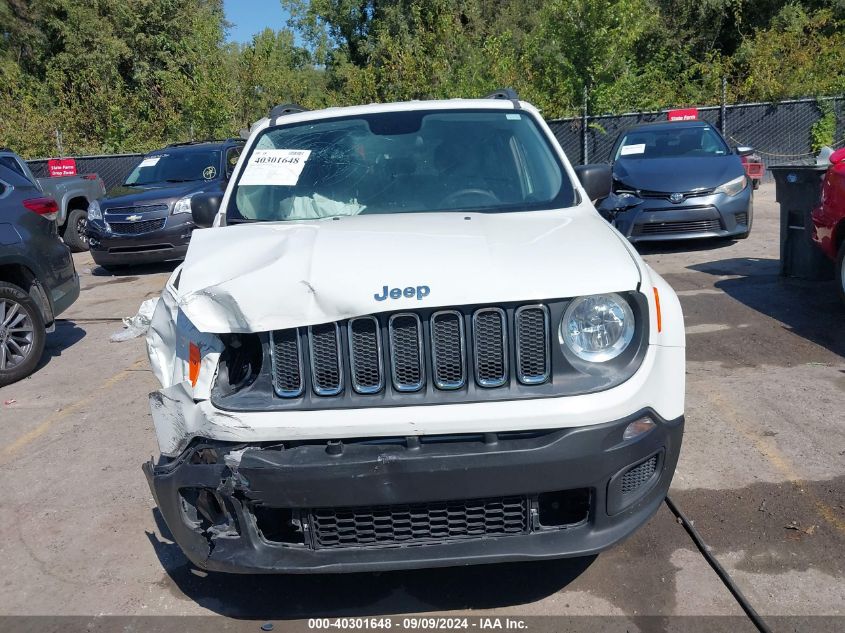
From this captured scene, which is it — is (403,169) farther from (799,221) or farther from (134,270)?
(134,270)

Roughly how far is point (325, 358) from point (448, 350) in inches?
17.5

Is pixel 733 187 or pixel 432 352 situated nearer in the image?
pixel 432 352

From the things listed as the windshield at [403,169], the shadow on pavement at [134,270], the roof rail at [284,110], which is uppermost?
the roof rail at [284,110]

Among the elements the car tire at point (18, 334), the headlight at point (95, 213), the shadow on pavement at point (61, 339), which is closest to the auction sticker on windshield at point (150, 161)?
the headlight at point (95, 213)

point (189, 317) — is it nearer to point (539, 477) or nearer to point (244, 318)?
point (244, 318)

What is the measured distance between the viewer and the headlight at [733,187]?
34.1 ft

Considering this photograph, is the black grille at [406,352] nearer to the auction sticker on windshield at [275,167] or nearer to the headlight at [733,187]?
the auction sticker on windshield at [275,167]

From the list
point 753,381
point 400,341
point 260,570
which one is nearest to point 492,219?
point 400,341

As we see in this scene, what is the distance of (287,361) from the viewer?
296 cm

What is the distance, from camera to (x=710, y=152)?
461 inches

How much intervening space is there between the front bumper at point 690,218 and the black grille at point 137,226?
21.2 feet

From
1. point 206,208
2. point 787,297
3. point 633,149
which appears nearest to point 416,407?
point 206,208

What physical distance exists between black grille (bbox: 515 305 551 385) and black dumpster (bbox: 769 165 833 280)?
231 inches

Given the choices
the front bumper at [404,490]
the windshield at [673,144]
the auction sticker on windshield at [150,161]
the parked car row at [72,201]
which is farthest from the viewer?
the parked car row at [72,201]
